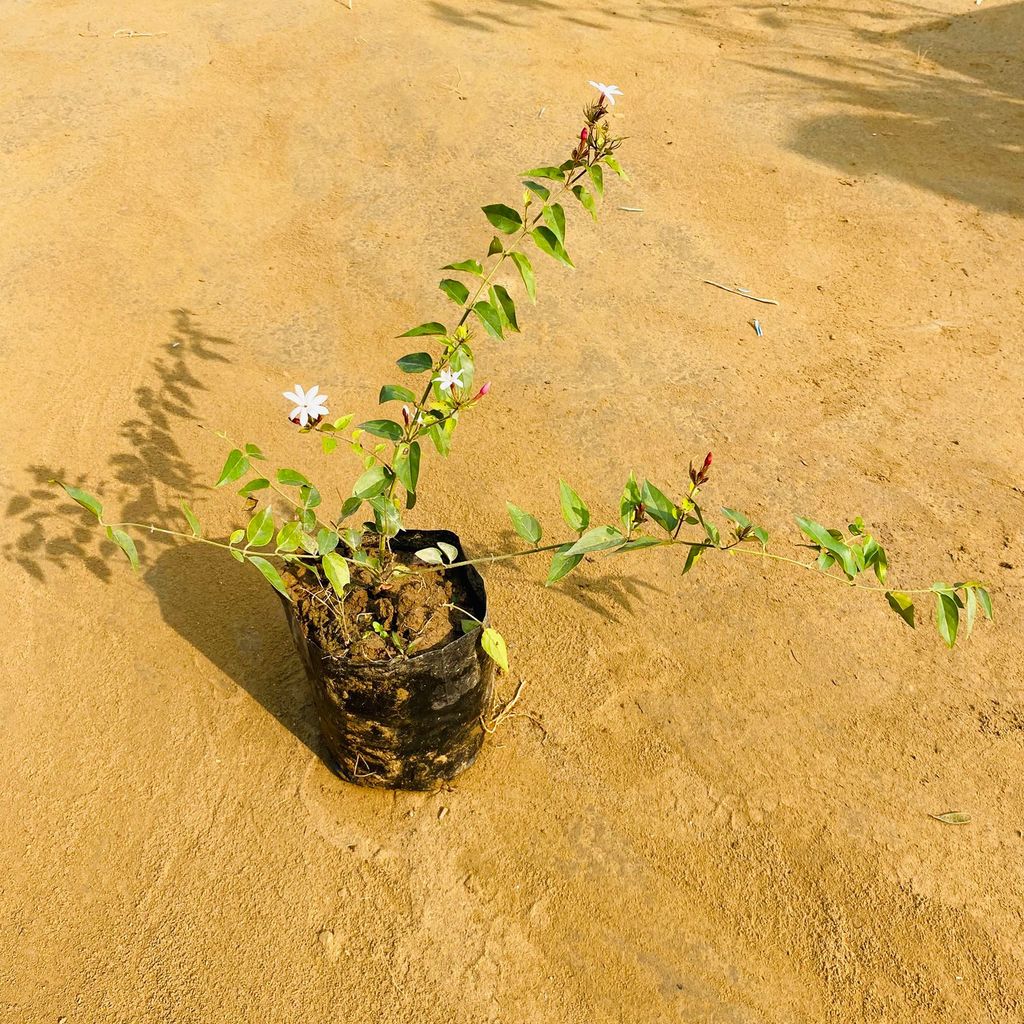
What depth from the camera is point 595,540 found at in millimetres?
1845

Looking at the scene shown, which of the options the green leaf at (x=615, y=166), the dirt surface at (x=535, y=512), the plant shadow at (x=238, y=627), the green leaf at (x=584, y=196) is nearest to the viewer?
the green leaf at (x=615, y=166)

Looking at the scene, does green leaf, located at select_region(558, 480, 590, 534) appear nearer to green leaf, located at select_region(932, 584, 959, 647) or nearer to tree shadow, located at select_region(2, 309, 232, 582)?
green leaf, located at select_region(932, 584, 959, 647)

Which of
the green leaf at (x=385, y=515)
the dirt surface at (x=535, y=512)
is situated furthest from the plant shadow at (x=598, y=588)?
the green leaf at (x=385, y=515)

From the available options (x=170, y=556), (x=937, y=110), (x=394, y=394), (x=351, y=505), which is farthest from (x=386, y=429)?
(x=937, y=110)

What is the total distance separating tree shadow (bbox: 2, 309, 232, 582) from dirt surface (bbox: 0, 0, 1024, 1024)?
0.01 metres

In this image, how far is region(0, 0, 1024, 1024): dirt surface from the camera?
2102 millimetres

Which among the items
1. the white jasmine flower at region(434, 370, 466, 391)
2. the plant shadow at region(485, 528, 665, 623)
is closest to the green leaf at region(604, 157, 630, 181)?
the white jasmine flower at region(434, 370, 466, 391)

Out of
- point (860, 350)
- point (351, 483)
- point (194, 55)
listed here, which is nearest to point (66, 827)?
point (351, 483)

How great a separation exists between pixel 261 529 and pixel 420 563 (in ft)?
1.65

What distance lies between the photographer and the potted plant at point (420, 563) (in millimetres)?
1895

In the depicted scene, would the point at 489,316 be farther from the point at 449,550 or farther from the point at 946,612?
the point at 946,612

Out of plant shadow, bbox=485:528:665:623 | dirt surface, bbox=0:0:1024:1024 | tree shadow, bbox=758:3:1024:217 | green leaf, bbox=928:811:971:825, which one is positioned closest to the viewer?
dirt surface, bbox=0:0:1024:1024

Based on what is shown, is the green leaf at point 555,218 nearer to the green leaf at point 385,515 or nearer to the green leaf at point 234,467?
the green leaf at point 385,515

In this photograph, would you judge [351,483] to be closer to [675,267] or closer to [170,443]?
[170,443]
